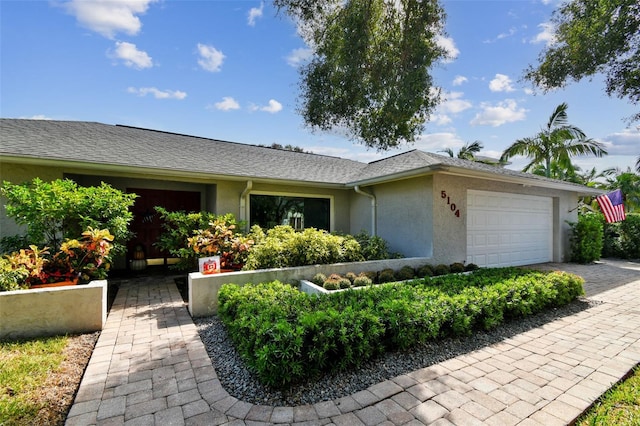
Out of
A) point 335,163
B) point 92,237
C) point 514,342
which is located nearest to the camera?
point 514,342

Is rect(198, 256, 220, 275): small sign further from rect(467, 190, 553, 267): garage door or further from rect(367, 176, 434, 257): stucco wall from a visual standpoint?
rect(467, 190, 553, 267): garage door

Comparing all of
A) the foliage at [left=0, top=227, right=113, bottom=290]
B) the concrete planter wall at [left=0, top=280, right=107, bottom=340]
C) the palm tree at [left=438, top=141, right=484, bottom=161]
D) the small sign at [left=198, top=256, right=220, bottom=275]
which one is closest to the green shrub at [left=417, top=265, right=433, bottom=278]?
the small sign at [left=198, top=256, right=220, bottom=275]

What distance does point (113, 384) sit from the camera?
2949 mm

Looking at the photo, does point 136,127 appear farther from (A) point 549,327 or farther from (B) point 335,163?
(A) point 549,327

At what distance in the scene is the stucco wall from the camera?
23.7 ft

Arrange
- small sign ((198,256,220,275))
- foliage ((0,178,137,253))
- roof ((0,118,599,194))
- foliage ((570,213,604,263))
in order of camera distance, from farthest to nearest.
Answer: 1. foliage ((570,213,604,263))
2. roof ((0,118,599,194))
3. small sign ((198,256,220,275))
4. foliage ((0,178,137,253))

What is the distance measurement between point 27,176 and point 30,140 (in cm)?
97

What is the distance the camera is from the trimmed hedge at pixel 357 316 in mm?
2912

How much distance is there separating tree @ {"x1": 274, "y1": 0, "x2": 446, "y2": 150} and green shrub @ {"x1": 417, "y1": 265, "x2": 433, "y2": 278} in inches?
116

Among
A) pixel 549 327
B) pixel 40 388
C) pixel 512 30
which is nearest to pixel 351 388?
pixel 40 388

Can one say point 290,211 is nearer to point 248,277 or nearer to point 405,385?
point 248,277

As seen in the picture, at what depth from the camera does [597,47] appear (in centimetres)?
589

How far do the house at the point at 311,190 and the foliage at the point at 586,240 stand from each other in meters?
0.38

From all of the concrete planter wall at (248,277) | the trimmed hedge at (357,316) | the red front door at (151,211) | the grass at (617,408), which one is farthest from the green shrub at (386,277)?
the red front door at (151,211)
